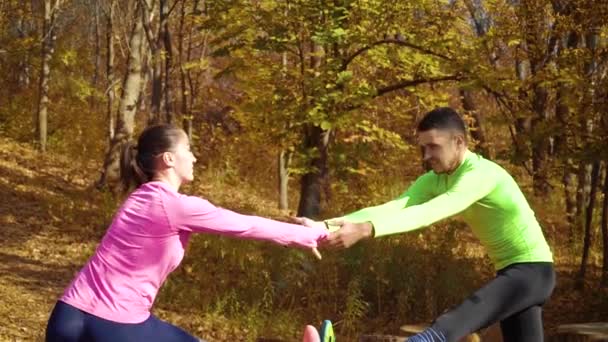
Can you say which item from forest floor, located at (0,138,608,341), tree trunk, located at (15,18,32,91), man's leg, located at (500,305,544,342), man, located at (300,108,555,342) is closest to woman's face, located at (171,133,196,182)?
man, located at (300,108,555,342)

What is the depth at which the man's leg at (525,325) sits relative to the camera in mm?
4512

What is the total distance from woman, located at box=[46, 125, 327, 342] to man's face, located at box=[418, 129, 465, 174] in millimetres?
1010

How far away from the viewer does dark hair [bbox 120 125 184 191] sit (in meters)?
3.86

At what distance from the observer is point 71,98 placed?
2659 cm

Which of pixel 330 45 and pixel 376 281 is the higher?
pixel 330 45

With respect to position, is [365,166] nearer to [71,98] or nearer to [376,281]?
[376,281]

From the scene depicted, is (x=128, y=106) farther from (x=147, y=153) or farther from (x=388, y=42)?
(x=147, y=153)

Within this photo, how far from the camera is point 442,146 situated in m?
4.43

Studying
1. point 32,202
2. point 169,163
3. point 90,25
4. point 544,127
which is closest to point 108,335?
point 169,163

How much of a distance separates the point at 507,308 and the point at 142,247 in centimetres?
188

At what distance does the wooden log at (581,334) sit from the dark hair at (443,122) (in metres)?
4.14

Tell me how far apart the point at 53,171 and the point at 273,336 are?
460 inches

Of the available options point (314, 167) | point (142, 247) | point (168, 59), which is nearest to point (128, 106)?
point (168, 59)

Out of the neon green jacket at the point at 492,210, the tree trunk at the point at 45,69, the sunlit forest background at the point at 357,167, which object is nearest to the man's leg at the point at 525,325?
the neon green jacket at the point at 492,210
